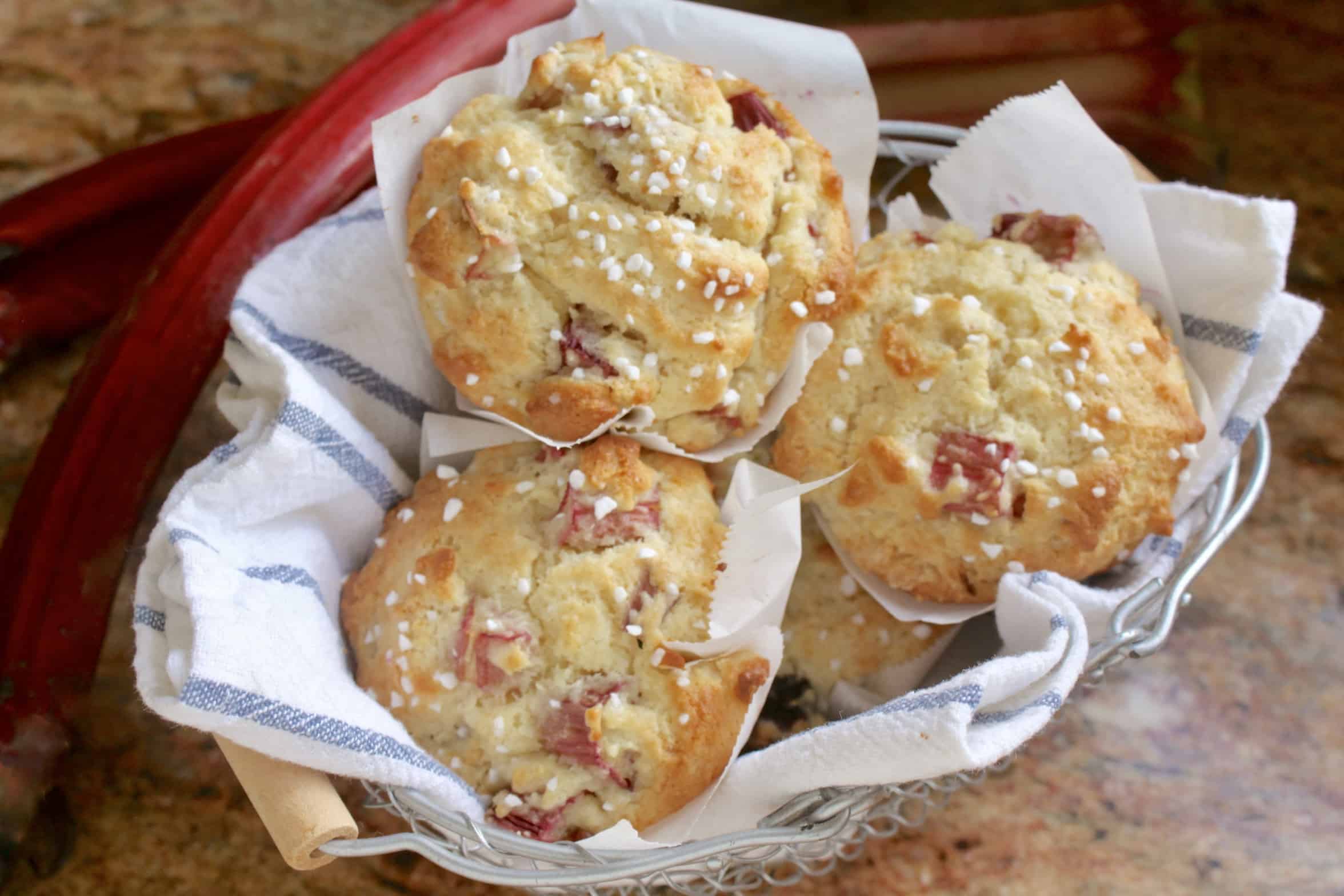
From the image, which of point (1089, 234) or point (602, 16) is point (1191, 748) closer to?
point (1089, 234)

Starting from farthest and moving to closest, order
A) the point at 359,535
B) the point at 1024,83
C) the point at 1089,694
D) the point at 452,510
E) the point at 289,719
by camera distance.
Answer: the point at 1024,83 → the point at 1089,694 → the point at 359,535 → the point at 452,510 → the point at 289,719

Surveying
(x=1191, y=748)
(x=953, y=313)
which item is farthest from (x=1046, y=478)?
(x=1191, y=748)

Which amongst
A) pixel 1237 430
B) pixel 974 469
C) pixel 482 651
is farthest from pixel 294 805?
pixel 1237 430

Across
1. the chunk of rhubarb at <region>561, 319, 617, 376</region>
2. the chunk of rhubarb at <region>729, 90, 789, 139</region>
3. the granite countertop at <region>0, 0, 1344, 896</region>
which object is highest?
the chunk of rhubarb at <region>729, 90, 789, 139</region>

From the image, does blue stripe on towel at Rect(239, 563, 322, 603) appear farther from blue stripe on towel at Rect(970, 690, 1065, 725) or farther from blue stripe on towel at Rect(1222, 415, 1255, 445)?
blue stripe on towel at Rect(1222, 415, 1255, 445)

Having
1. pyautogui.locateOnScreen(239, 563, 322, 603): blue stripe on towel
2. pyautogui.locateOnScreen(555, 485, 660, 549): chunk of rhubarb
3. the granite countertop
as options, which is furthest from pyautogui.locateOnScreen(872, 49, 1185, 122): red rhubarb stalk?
pyautogui.locateOnScreen(239, 563, 322, 603): blue stripe on towel

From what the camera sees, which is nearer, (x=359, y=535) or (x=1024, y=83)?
(x=359, y=535)

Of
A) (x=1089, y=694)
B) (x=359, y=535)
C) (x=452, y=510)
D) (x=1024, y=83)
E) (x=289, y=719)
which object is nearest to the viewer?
(x=289, y=719)

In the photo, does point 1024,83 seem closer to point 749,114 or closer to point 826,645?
point 749,114
